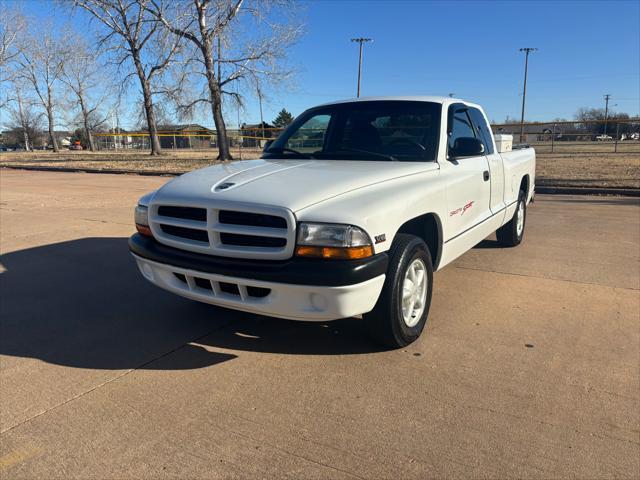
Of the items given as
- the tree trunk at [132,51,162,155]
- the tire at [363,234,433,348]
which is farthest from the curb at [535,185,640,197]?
the tree trunk at [132,51,162,155]

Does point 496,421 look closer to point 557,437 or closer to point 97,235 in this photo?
point 557,437

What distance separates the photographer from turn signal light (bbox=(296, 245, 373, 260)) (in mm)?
2781

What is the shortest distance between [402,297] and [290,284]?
825mm

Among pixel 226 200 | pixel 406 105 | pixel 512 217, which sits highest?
pixel 406 105

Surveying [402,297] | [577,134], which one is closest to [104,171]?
[402,297]

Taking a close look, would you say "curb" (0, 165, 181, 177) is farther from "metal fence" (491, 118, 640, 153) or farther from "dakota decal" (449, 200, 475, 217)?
"dakota decal" (449, 200, 475, 217)

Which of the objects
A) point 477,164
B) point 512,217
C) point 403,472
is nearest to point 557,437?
point 403,472

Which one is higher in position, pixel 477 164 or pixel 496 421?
pixel 477 164

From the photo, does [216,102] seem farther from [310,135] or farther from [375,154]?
[375,154]

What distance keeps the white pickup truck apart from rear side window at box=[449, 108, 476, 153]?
0.03 meters

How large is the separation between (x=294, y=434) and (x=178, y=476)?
58 centimetres

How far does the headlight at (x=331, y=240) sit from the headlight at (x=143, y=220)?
1.38 m

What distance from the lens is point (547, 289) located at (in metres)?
4.63

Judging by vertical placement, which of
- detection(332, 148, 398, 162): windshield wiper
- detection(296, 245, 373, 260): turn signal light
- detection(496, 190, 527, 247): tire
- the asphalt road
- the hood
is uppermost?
detection(332, 148, 398, 162): windshield wiper
